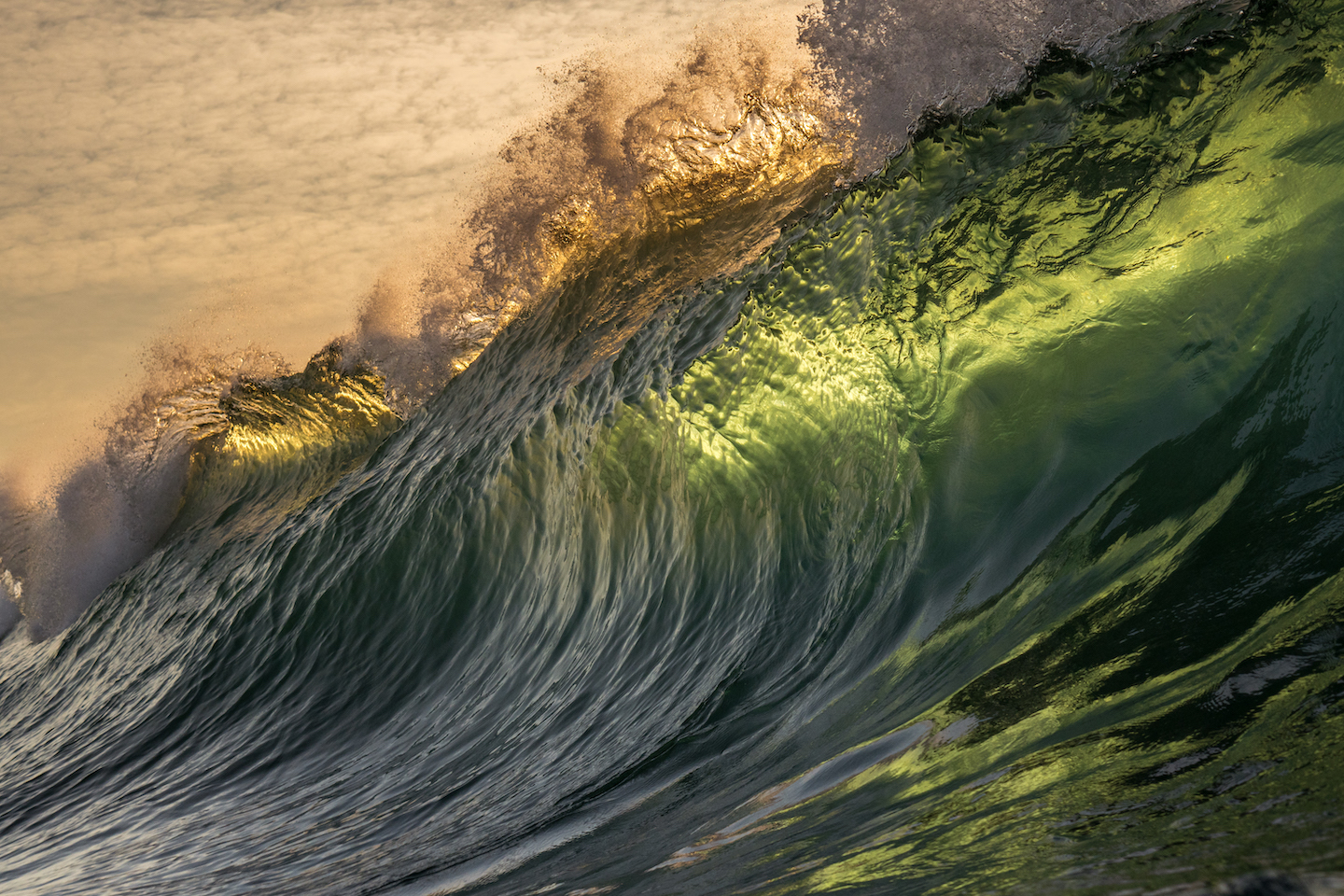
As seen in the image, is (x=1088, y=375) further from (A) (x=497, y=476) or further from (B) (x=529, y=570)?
(A) (x=497, y=476)

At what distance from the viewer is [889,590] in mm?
3219

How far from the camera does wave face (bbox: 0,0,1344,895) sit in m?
1.71

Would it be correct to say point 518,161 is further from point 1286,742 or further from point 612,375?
point 1286,742

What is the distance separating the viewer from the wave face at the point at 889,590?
1.71 m

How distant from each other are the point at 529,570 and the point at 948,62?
10.8ft

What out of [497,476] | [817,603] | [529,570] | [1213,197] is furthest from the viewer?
[497,476]

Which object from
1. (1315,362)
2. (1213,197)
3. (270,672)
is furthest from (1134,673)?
(270,672)

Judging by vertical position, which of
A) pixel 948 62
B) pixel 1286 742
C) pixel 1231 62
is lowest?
pixel 1286 742

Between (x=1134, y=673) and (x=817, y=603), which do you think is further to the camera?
(x=817, y=603)

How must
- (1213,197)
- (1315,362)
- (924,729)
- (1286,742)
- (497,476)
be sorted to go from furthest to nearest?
(497,476), (1213,197), (1315,362), (924,729), (1286,742)

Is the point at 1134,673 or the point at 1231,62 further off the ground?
the point at 1231,62

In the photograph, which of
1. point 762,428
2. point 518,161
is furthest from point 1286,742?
point 518,161

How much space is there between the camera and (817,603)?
343 cm

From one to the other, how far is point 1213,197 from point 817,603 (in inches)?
71.2
